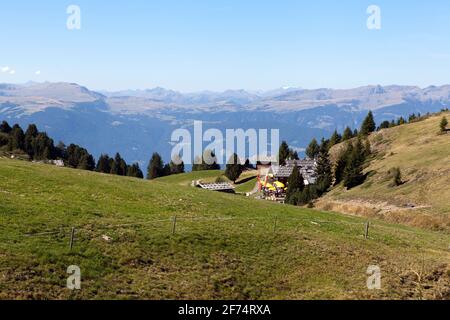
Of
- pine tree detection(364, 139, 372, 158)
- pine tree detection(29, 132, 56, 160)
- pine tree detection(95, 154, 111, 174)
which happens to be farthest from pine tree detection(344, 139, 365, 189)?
pine tree detection(95, 154, 111, 174)

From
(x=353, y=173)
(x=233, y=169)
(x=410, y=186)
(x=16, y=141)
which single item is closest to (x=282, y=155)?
(x=233, y=169)

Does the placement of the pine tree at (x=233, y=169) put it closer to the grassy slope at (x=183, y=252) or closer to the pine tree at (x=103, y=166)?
the pine tree at (x=103, y=166)

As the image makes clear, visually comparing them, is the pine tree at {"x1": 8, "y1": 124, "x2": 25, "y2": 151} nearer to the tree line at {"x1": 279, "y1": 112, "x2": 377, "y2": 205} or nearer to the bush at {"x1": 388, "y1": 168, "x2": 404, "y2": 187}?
the tree line at {"x1": 279, "y1": 112, "x2": 377, "y2": 205}

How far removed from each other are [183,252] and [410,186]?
67.2 meters

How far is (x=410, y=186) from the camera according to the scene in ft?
279

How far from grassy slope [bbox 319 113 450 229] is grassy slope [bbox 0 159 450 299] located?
2477 centimetres

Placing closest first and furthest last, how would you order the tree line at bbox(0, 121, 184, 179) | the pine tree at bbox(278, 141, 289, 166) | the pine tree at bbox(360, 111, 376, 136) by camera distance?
the tree line at bbox(0, 121, 184, 179) → the pine tree at bbox(360, 111, 376, 136) → the pine tree at bbox(278, 141, 289, 166)

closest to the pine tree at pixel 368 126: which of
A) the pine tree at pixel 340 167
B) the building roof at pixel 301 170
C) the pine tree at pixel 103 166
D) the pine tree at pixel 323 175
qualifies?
the building roof at pixel 301 170

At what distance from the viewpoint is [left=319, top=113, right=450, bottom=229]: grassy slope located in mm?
68562

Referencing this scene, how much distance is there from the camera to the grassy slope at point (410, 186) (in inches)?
2699

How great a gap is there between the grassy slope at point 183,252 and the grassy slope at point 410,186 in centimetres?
2477
